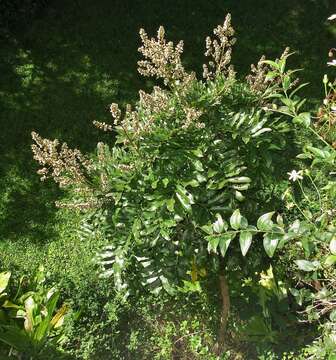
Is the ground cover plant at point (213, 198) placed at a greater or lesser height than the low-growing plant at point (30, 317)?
greater

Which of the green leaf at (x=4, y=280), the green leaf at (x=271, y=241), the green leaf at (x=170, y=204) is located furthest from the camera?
the green leaf at (x=4, y=280)

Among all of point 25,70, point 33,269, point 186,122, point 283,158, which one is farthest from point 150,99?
point 25,70

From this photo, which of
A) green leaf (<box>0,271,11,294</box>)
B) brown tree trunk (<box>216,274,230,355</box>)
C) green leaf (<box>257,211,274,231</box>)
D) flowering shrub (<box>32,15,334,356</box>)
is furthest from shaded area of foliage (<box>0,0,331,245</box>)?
green leaf (<box>257,211,274,231</box>)

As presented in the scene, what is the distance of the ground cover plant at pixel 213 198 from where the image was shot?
9.70ft

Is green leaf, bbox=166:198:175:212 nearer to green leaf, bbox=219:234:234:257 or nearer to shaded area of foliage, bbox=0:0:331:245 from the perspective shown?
green leaf, bbox=219:234:234:257

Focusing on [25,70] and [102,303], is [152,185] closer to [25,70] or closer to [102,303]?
[102,303]

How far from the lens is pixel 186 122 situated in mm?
2930

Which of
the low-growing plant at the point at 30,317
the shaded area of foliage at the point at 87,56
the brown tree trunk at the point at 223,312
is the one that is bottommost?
the low-growing plant at the point at 30,317

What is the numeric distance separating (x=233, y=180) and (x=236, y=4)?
4282 millimetres

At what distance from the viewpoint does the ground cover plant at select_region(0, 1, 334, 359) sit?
2.96 meters

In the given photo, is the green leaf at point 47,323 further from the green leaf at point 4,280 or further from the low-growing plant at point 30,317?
the green leaf at point 4,280

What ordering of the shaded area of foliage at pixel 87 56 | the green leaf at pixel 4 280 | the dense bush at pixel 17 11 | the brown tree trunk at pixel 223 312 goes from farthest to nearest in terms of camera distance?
the dense bush at pixel 17 11 < the shaded area of foliage at pixel 87 56 < the green leaf at pixel 4 280 < the brown tree trunk at pixel 223 312

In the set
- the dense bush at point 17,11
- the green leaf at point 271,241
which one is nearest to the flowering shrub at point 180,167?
the green leaf at point 271,241

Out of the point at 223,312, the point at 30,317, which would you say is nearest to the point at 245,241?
the point at 223,312
